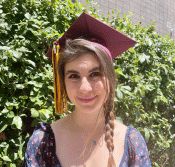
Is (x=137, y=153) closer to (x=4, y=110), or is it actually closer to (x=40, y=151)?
(x=40, y=151)

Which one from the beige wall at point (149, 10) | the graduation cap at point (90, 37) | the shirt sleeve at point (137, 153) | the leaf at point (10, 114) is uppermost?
the beige wall at point (149, 10)

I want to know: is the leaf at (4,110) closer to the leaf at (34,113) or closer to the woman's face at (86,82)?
the leaf at (34,113)

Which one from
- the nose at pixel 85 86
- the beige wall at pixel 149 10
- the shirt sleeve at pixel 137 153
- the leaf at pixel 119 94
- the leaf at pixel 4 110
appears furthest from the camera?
→ the beige wall at pixel 149 10

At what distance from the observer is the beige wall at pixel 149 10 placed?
4055mm

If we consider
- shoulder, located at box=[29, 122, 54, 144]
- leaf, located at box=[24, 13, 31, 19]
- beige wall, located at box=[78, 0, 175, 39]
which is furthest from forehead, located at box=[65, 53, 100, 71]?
beige wall, located at box=[78, 0, 175, 39]

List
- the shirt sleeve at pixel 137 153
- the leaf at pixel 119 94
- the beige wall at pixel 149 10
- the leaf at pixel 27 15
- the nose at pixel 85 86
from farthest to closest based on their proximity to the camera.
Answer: the beige wall at pixel 149 10
the leaf at pixel 119 94
the leaf at pixel 27 15
the shirt sleeve at pixel 137 153
the nose at pixel 85 86

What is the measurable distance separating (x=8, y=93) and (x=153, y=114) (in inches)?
70.2

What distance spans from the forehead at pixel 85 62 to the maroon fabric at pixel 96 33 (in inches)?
5.0

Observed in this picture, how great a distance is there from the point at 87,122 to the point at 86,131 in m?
0.06

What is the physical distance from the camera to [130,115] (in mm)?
2305

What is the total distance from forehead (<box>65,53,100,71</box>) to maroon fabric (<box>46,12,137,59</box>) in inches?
5.0

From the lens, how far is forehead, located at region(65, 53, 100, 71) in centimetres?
117

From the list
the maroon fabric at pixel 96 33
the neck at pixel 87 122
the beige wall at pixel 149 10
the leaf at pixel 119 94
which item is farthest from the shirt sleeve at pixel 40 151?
the beige wall at pixel 149 10

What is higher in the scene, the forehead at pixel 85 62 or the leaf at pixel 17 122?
the forehead at pixel 85 62
